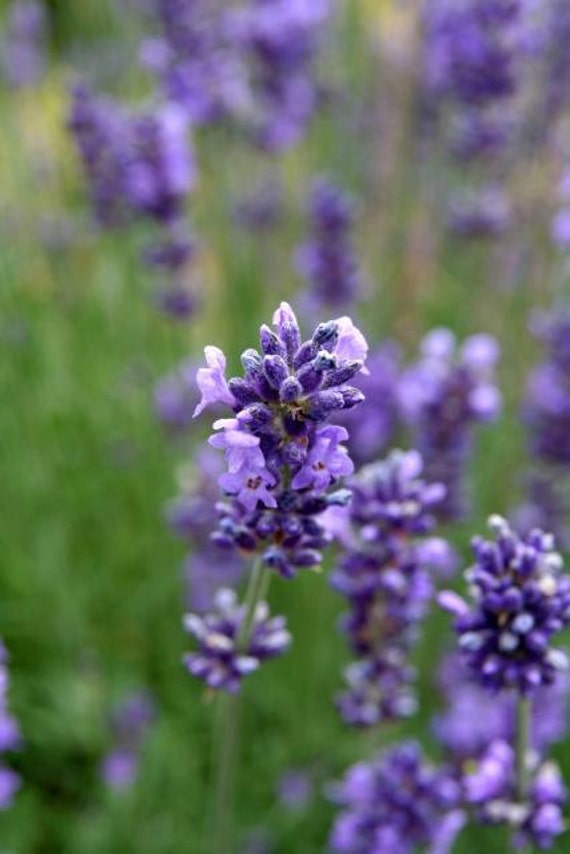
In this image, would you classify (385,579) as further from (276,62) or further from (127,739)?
(276,62)

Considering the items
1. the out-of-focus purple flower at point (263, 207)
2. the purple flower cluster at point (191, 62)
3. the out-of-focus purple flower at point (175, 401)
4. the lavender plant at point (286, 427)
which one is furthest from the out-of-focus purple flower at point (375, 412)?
the lavender plant at point (286, 427)

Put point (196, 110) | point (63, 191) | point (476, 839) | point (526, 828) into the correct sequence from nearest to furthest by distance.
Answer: point (526, 828) < point (476, 839) < point (196, 110) < point (63, 191)

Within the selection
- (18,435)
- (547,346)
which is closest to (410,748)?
(547,346)

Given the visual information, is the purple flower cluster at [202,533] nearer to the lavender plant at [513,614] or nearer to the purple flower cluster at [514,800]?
the purple flower cluster at [514,800]

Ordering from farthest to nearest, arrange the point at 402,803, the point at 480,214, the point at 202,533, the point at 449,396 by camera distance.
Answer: the point at 480,214, the point at 202,533, the point at 449,396, the point at 402,803

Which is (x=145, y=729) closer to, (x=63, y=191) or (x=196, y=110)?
(x=196, y=110)

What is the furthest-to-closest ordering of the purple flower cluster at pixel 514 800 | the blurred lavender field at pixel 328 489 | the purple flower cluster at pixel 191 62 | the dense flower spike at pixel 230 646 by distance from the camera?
the purple flower cluster at pixel 191 62 → the blurred lavender field at pixel 328 489 → the purple flower cluster at pixel 514 800 → the dense flower spike at pixel 230 646

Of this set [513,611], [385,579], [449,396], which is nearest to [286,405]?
[513,611]
